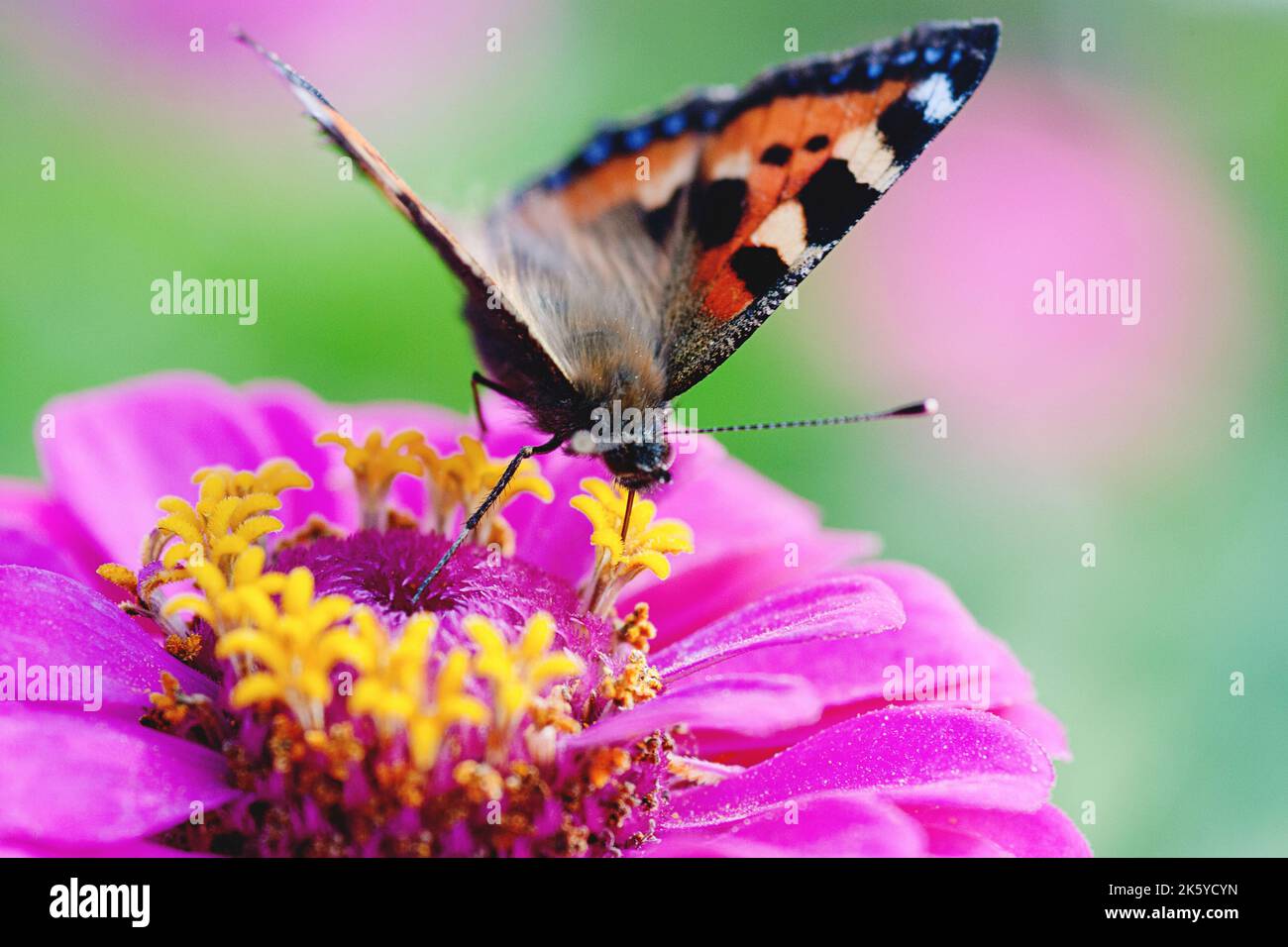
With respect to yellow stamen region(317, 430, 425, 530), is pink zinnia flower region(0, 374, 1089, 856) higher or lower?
lower

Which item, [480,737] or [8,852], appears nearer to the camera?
[8,852]

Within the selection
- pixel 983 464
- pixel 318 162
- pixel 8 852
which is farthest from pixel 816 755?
pixel 318 162

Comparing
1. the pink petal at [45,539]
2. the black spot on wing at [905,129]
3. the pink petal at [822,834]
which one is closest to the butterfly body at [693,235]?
the black spot on wing at [905,129]

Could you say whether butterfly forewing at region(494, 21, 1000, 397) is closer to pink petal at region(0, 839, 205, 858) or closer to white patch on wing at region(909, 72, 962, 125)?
white patch on wing at region(909, 72, 962, 125)

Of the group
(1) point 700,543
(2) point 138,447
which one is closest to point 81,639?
(2) point 138,447

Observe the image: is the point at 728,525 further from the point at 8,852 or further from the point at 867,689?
the point at 8,852

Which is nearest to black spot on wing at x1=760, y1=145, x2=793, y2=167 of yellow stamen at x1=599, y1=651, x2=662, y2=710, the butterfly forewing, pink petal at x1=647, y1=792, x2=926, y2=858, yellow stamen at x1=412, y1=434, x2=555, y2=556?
the butterfly forewing
